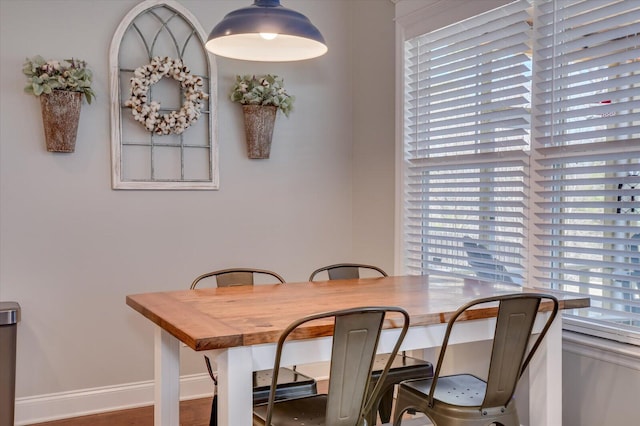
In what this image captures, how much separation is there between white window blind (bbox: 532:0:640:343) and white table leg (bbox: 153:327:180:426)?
177 centimetres

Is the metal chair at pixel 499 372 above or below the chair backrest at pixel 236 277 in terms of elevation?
below

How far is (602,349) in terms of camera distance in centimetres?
258

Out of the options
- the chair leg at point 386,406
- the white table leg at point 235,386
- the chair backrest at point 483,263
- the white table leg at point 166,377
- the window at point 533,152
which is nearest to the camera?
the white table leg at point 235,386

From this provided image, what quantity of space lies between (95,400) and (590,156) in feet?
9.84

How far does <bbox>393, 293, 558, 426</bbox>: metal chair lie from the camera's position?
2.09 metres

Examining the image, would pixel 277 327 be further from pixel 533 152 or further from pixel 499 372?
pixel 533 152

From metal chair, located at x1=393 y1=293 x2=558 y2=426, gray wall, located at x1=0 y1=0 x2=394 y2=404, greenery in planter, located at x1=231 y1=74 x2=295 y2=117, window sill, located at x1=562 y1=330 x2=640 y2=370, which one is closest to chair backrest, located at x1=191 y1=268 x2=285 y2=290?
gray wall, located at x1=0 y1=0 x2=394 y2=404

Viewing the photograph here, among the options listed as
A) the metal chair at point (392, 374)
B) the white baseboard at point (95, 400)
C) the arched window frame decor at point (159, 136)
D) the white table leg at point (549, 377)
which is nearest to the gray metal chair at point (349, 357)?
the metal chair at point (392, 374)

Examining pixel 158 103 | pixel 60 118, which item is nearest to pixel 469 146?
pixel 158 103

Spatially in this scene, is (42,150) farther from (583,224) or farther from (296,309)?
(583,224)

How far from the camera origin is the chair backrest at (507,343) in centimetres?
209

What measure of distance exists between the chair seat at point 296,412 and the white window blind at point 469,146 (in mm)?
1396

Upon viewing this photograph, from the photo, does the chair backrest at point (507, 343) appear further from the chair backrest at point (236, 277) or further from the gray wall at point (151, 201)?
the gray wall at point (151, 201)

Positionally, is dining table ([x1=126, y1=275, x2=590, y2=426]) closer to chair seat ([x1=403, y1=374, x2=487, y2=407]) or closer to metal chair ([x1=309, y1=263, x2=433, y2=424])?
chair seat ([x1=403, y1=374, x2=487, y2=407])
